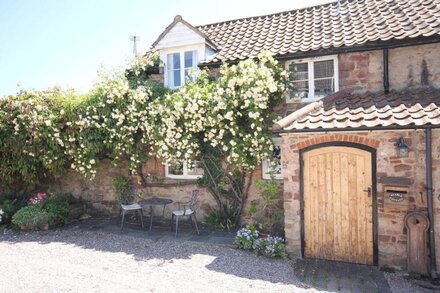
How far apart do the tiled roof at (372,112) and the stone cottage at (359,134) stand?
0.9 inches

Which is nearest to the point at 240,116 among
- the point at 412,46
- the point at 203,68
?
the point at 203,68

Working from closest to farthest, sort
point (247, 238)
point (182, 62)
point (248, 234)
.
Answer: point (247, 238) < point (248, 234) < point (182, 62)

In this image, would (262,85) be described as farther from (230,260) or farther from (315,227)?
(230,260)

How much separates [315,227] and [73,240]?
20.2ft

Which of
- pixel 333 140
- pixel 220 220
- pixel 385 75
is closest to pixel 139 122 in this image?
pixel 220 220

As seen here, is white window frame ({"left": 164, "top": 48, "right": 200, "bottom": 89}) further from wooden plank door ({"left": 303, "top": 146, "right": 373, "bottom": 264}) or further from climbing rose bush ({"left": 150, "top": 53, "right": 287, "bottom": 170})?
wooden plank door ({"left": 303, "top": 146, "right": 373, "bottom": 264})

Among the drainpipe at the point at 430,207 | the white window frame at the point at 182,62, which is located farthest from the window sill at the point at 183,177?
the drainpipe at the point at 430,207

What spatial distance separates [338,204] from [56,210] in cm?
Answer: 816

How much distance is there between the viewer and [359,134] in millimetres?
6121

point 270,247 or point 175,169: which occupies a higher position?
point 175,169

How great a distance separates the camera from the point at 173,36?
34.7ft

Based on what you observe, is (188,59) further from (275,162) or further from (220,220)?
(220,220)

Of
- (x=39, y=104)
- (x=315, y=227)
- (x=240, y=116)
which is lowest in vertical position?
(x=315, y=227)

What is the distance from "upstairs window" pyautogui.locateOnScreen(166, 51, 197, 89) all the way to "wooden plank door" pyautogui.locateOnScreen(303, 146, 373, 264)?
18.9 feet
